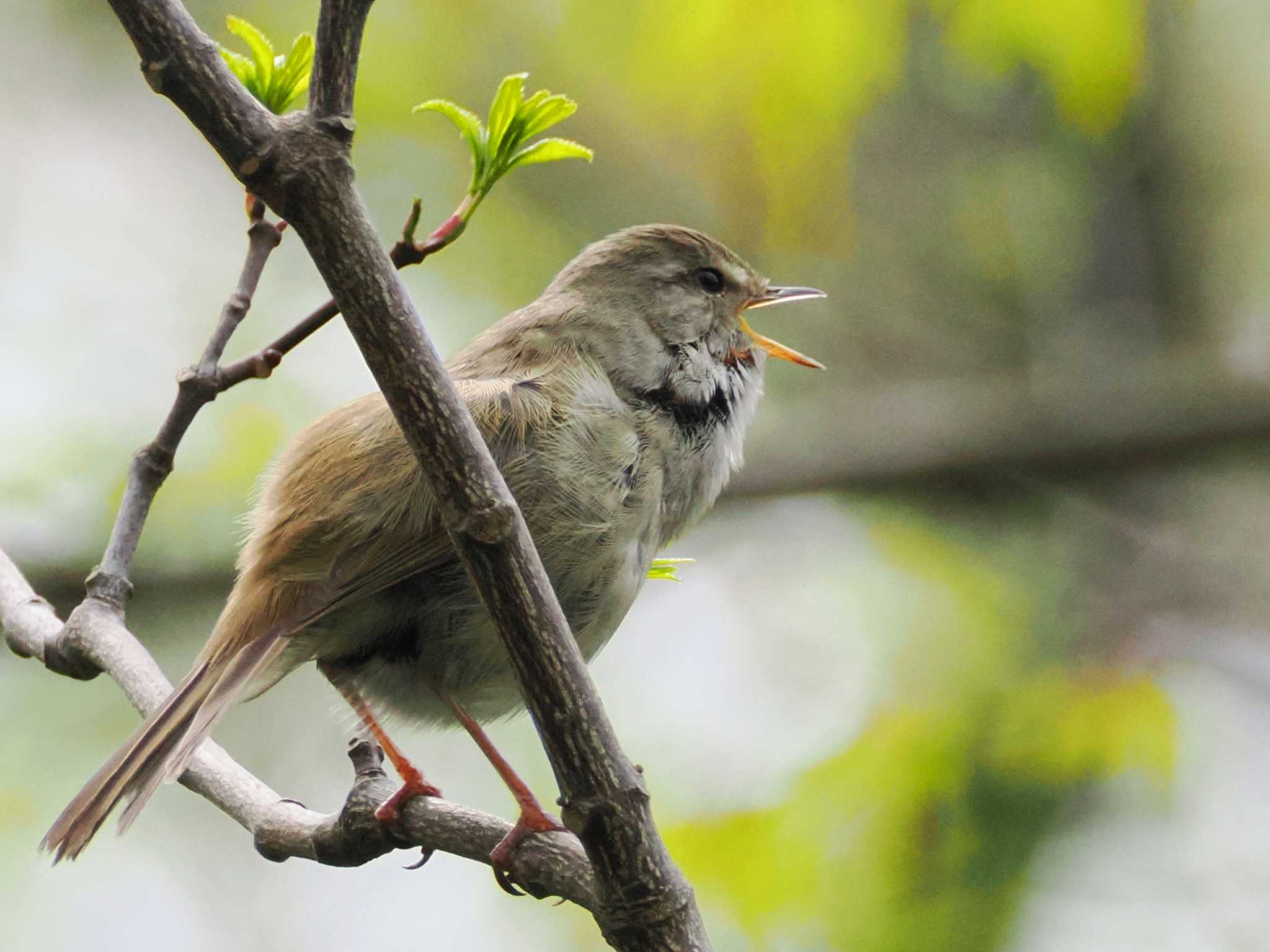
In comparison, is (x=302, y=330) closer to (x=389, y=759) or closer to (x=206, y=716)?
(x=206, y=716)

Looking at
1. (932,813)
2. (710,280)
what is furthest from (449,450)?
(932,813)

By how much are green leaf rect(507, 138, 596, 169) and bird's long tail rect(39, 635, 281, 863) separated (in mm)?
1188

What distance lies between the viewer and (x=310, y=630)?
3117 millimetres

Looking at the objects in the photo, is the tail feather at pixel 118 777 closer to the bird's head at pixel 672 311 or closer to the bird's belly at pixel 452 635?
the bird's belly at pixel 452 635

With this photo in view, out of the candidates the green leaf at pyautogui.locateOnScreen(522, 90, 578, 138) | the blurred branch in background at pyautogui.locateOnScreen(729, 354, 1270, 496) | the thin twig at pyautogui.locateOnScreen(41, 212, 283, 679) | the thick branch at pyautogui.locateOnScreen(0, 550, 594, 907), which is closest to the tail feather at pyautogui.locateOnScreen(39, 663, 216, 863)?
the thick branch at pyautogui.locateOnScreen(0, 550, 594, 907)

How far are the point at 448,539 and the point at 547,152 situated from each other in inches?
33.7

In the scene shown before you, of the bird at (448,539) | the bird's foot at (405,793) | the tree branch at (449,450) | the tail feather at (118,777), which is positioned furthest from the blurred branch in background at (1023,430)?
the tree branch at (449,450)

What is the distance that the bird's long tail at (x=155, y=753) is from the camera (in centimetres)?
262

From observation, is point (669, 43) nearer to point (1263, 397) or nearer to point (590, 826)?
point (1263, 397)

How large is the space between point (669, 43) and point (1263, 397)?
308cm

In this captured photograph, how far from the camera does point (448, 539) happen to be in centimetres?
296

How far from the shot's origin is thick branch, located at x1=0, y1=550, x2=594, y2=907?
270 cm

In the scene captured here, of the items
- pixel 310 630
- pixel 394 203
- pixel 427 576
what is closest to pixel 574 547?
pixel 427 576

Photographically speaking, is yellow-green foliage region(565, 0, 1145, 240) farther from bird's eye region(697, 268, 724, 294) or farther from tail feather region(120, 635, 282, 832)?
tail feather region(120, 635, 282, 832)
